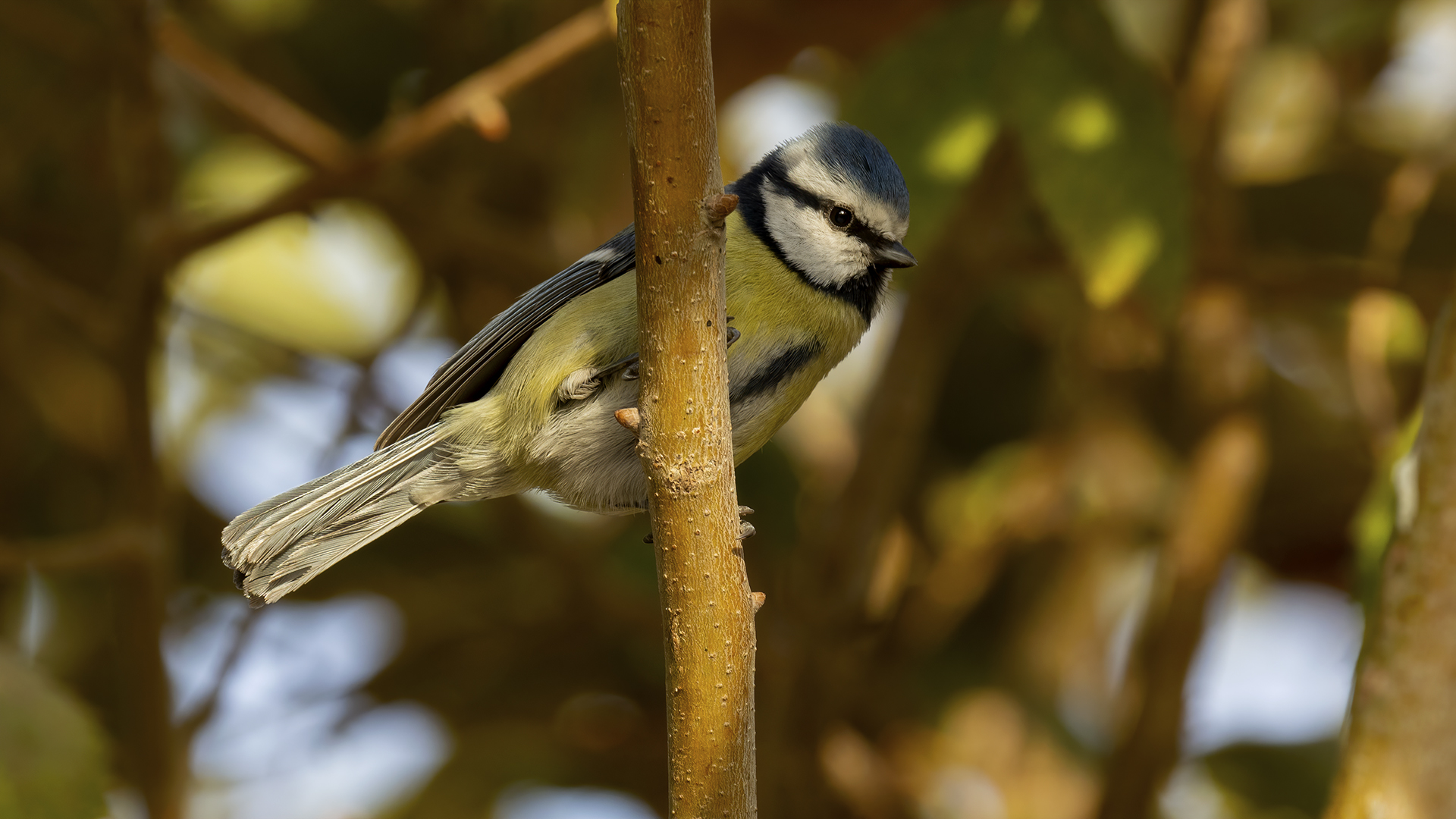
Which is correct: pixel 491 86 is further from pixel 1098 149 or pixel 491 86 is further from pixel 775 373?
pixel 1098 149

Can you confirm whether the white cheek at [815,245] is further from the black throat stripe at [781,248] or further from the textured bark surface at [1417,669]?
the textured bark surface at [1417,669]

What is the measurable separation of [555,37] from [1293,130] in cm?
195

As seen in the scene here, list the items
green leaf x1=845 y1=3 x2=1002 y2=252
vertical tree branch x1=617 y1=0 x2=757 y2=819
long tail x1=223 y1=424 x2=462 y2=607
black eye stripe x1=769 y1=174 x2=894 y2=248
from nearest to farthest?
vertical tree branch x1=617 y1=0 x2=757 y2=819 → long tail x1=223 y1=424 x2=462 y2=607 → green leaf x1=845 y1=3 x2=1002 y2=252 → black eye stripe x1=769 y1=174 x2=894 y2=248

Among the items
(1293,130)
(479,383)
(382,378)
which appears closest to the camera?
(479,383)

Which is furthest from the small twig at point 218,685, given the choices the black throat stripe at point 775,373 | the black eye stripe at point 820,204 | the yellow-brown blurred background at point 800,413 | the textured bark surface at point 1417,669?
the textured bark surface at point 1417,669

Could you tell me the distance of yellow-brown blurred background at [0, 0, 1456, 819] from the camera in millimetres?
2230

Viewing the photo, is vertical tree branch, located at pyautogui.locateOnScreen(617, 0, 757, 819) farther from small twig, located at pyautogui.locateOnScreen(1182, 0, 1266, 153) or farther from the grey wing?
small twig, located at pyautogui.locateOnScreen(1182, 0, 1266, 153)

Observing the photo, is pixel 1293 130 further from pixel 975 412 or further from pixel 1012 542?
pixel 1012 542

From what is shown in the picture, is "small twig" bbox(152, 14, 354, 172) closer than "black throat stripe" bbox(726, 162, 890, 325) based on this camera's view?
No

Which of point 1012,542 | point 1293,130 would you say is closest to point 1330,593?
point 1012,542

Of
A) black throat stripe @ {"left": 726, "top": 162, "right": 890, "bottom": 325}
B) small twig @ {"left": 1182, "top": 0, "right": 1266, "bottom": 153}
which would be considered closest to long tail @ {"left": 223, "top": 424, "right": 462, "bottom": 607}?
black throat stripe @ {"left": 726, "top": 162, "right": 890, "bottom": 325}

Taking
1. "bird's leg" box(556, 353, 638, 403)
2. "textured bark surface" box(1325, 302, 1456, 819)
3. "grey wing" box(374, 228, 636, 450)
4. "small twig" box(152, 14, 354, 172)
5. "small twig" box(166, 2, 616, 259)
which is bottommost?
"textured bark surface" box(1325, 302, 1456, 819)

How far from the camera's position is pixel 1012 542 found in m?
2.71

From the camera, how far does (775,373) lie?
1744 millimetres
